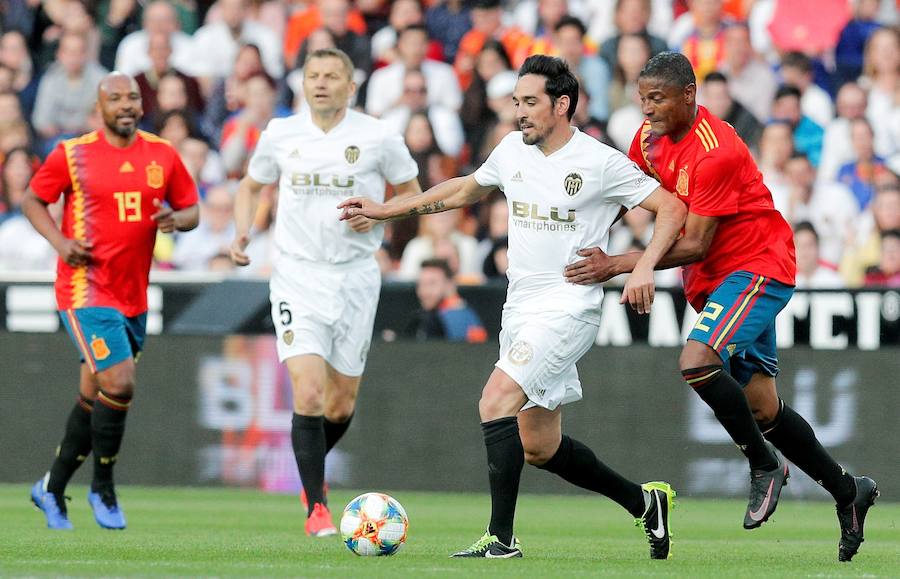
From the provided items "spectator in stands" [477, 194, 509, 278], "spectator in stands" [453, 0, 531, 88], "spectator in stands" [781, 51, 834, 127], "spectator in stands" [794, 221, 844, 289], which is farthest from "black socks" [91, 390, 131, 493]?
"spectator in stands" [781, 51, 834, 127]

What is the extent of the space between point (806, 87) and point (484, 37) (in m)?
3.38

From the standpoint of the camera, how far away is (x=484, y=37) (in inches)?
695

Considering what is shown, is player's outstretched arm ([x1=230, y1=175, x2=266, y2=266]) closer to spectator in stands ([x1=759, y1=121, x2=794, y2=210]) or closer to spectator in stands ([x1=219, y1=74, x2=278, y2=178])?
spectator in stands ([x1=759, y1=121, x2=794, y2=210])

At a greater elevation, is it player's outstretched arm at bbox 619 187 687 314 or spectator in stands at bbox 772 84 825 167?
spectator in stands at bbox 772 84 825 167

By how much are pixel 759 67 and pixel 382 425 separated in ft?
18.2

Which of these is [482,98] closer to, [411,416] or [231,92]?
[231,92]

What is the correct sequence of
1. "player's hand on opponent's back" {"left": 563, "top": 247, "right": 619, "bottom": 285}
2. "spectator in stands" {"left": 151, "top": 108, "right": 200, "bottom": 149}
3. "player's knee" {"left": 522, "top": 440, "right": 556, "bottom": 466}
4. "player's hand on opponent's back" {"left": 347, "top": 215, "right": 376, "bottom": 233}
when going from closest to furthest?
"player's hand on opponent's back" {"left": 563, "top": 247, "right": 619, "bottom": 285}
"player's knee" {"left": 522, "top": 440, "right": 556, "bottom": 466}
"player's hand on opponent's back" {"left": 347, "top": 215, "right": 376, "bottom": 233}
"spectator in stands" {"left": 151, "top": 108, "right": 200, "bottom": 149}

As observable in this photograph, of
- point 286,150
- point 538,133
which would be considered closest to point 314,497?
point 286,150

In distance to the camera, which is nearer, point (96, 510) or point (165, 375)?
point (96, 510)

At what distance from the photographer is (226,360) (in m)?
13.8

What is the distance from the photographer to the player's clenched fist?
10219mm

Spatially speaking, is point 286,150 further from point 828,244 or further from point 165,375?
point 828,244

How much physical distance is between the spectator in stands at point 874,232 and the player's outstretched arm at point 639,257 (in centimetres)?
642

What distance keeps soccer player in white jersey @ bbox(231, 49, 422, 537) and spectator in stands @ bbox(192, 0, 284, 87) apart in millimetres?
8149
